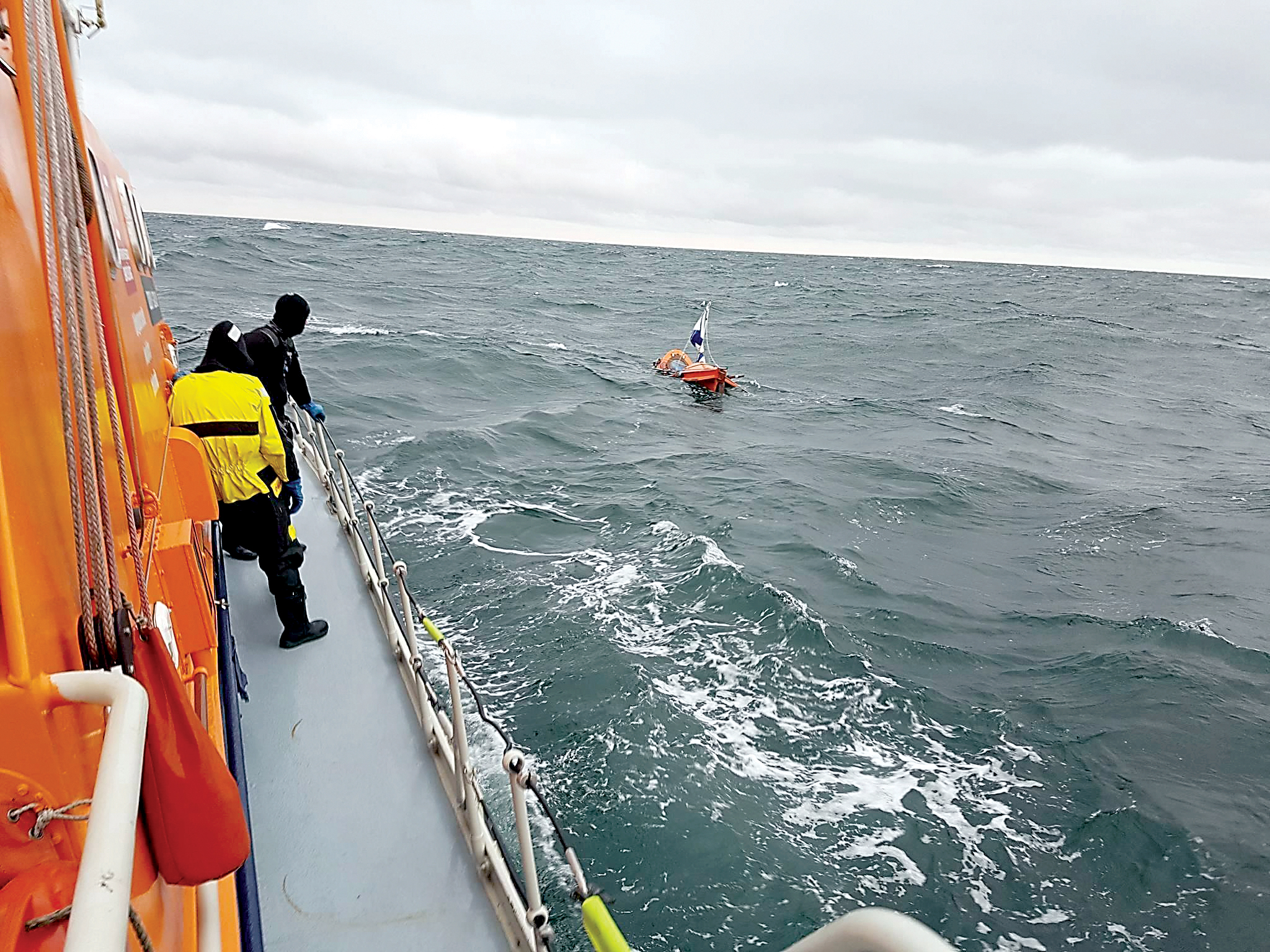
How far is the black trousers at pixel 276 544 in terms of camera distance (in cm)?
378

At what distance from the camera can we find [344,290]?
136 feet

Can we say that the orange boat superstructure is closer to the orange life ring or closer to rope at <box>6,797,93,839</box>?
rope at <box>6,797,93,839</box>

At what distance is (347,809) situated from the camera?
299cm

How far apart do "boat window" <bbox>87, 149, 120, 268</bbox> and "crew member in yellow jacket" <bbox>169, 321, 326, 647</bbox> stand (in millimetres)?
633

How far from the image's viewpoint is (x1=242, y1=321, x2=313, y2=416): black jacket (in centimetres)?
471

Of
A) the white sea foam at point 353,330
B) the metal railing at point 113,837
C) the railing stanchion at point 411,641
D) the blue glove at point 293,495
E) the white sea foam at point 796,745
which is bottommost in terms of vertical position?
the white sea foam at point 796,745

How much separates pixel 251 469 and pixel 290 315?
5.21 feet

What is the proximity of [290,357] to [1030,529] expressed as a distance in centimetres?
1107

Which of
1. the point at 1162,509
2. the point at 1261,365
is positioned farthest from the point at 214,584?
the point at 1261,365

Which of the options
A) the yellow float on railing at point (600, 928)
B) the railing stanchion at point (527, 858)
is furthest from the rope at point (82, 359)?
the railing stanchion at point (527, 858)

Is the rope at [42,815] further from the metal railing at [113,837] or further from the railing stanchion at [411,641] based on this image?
the railing stanchion at [411,641]

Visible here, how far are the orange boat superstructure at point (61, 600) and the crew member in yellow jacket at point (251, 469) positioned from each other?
156cm

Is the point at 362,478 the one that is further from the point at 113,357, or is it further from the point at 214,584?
the point at 113,357

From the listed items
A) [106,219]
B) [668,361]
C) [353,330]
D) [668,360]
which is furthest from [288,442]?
[353,330]
